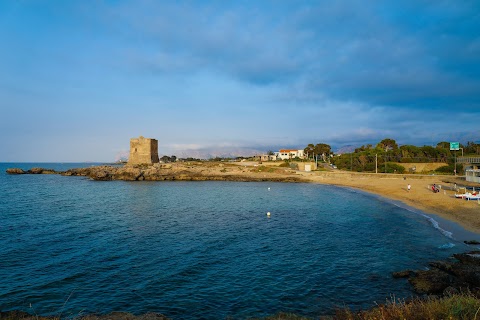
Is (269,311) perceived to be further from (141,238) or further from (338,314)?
(141,238)

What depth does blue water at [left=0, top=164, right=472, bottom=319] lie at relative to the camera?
11.7m

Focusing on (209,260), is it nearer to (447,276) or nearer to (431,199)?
(447,276)

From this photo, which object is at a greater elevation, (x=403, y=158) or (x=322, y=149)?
(x=322, y=149)

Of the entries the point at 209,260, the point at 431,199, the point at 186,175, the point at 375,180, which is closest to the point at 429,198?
the point at 431,199

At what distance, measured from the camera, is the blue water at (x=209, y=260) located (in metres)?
11.7

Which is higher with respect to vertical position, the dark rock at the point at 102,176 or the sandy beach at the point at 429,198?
the dark rock at the point at 102,176

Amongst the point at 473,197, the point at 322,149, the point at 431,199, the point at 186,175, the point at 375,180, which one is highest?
the point at 322,149

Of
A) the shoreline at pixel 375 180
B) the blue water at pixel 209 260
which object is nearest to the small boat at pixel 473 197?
the shoreline at pixel 375 180

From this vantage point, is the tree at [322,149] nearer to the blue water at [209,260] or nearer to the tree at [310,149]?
the tree at [310,149]

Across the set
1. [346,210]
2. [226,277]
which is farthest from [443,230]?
[226,277]

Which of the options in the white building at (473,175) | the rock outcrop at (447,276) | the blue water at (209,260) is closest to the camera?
the blue water at (209,260)

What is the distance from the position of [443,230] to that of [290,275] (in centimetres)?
1547

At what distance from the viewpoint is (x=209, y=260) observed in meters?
16.5

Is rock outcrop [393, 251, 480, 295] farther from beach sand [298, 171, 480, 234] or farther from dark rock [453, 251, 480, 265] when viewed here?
beach sand [298, 171, 480, 234]
